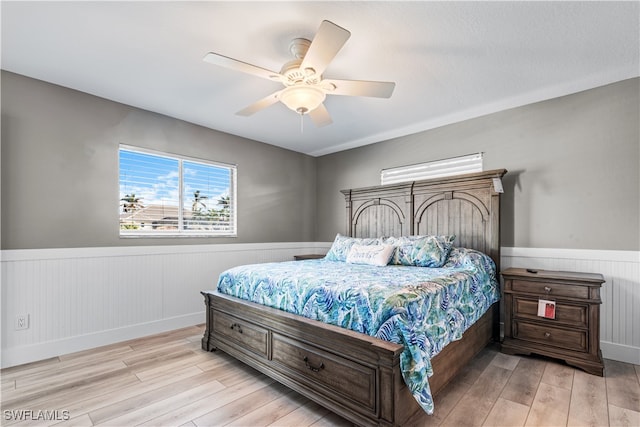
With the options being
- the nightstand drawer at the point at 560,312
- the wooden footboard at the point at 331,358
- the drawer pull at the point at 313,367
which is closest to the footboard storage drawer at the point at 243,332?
the wooden footboard at the point at 331,358

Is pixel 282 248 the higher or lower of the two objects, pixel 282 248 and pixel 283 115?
the lower

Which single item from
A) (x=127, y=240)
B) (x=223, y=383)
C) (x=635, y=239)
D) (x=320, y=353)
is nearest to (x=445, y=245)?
(x=635, y=239)

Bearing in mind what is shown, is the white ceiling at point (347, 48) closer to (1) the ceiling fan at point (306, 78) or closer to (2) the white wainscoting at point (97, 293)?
(1) the ceiling fan at point (306, 78)

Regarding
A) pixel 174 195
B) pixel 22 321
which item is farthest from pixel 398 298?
pixel 22 321

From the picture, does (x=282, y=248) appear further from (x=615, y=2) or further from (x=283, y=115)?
(x=615, y=2)

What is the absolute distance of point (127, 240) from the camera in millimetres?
3354

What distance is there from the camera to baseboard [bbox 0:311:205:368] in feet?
8.78

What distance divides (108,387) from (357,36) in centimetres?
310

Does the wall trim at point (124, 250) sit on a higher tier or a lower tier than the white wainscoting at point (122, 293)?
higher

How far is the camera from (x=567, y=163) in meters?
3.03

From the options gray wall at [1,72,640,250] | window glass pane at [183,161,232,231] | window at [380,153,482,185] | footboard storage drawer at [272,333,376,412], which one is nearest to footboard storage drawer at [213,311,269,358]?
footboard storage drawer at [272,333,376,412]

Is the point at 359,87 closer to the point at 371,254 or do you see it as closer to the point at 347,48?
the point at 347,48

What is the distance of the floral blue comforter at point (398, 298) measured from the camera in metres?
1.71

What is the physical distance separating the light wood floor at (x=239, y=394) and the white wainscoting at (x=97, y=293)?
244mm
